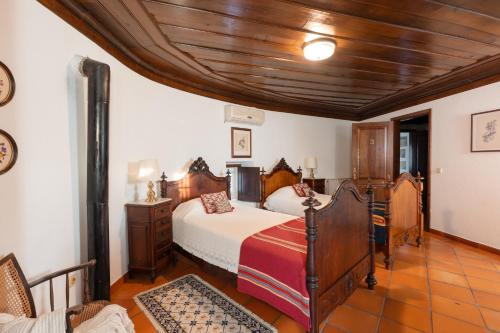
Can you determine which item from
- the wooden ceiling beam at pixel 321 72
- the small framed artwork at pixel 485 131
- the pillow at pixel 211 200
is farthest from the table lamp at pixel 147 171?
the small framed artwork at pixel 485 131

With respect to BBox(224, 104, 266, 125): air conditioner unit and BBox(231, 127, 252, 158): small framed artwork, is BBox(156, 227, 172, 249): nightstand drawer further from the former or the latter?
BBox(224, 104, 266, 125): air conditioner unit

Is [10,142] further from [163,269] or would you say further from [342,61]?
[342,61]

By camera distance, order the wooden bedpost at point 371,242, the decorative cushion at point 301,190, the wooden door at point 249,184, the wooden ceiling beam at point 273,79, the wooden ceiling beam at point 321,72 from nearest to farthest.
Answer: the wooden bedpost at point 371,242 → the wooden ceiling beam at point 321,72 → the wooden ceiling beam at point 273,79 → the wooden door at point 249,184 → the decorative cushion at point 301,190

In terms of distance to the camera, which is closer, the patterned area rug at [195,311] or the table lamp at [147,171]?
the patterned area rug at [195,311]

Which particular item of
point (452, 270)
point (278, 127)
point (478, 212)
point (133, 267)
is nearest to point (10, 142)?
point (133, 267)

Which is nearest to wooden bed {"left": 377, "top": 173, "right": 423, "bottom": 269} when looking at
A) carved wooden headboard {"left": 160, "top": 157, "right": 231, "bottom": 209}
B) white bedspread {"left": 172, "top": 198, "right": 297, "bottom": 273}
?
white bedspread {"left": 172, "top": 198, "right": 297, "bottom": 273}

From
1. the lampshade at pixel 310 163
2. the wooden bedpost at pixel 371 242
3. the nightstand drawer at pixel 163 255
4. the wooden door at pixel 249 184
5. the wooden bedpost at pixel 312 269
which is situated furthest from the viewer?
the lampshade at pixel 310 163

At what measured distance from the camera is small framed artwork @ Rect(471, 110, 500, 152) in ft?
10.4

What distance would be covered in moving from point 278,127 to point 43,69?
12.1ft

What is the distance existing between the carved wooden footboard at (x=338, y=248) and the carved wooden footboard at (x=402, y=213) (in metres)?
0.66

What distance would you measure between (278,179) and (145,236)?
2.66 m

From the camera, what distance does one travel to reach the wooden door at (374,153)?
466 centimetres

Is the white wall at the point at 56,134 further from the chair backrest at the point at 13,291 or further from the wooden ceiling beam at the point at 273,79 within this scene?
the wooden ceiling beam at the point at 273,79

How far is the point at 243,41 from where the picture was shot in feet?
7.48
